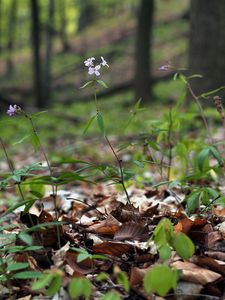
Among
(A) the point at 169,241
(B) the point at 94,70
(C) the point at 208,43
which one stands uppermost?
(B) the point at 94,70

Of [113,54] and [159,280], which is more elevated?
[159,280]

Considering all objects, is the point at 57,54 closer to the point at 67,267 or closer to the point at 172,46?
the point at 172,46

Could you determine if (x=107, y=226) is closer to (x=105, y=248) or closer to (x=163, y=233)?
(x=105, y=248)

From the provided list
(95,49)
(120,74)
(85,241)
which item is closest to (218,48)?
(85,241)

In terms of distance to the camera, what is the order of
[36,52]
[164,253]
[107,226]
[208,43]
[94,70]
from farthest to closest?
[36,52]
[208,43]
[107,226]
[94,70]
[164,253]

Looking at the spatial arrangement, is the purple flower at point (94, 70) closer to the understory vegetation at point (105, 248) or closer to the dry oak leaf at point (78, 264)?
the understory vegetation at point (105, 248)

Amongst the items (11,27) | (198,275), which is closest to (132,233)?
(198,275)

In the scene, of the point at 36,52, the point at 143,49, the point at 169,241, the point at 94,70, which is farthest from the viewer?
the point at 36,52

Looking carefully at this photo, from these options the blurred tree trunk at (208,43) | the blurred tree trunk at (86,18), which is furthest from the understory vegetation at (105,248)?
the blurred tree trunk at (86,18)

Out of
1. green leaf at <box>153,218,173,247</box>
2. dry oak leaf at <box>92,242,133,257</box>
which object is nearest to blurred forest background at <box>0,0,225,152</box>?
dry oak leaf at <box>92,242,133,257</box>
